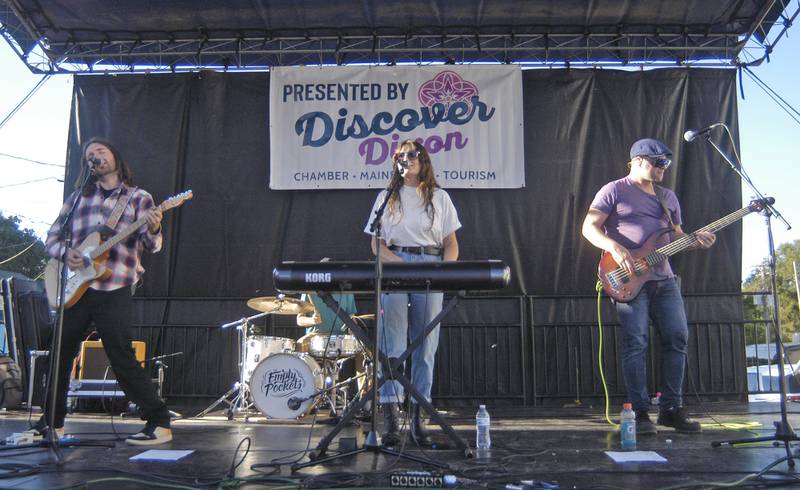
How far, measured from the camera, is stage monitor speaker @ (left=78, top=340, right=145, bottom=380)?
253 inches

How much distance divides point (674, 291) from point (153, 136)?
525cm

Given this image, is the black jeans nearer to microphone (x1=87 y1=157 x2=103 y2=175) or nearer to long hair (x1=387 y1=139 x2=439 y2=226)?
microphone (x1=87 y1=157 x2=103 y2=175)

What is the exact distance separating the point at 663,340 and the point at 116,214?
11.9 ft

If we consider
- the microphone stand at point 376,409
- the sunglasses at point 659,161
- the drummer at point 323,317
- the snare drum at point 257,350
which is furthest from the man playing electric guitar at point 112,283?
the sunglasses at point 659,161

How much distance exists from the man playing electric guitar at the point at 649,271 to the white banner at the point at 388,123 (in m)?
2.08

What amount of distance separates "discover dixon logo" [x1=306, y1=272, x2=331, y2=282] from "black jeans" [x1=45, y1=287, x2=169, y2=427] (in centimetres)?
142

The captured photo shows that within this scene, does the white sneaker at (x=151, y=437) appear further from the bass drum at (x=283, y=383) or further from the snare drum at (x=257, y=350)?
the snare drum at (x=257, y=350)

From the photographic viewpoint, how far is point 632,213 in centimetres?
459

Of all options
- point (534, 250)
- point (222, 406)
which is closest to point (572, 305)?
point (534, 250)

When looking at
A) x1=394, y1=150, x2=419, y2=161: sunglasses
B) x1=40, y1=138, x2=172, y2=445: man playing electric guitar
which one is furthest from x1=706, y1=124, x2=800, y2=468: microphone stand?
x1=40, y1=138, x2=172, y2=445: man playing electric guitar

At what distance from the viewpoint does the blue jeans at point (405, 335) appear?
12.9 feet

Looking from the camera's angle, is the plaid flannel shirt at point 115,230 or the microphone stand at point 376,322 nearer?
the microphone stand at point 376,322

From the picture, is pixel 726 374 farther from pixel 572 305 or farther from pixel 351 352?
pixel 351 352

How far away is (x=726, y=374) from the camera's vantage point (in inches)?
257
